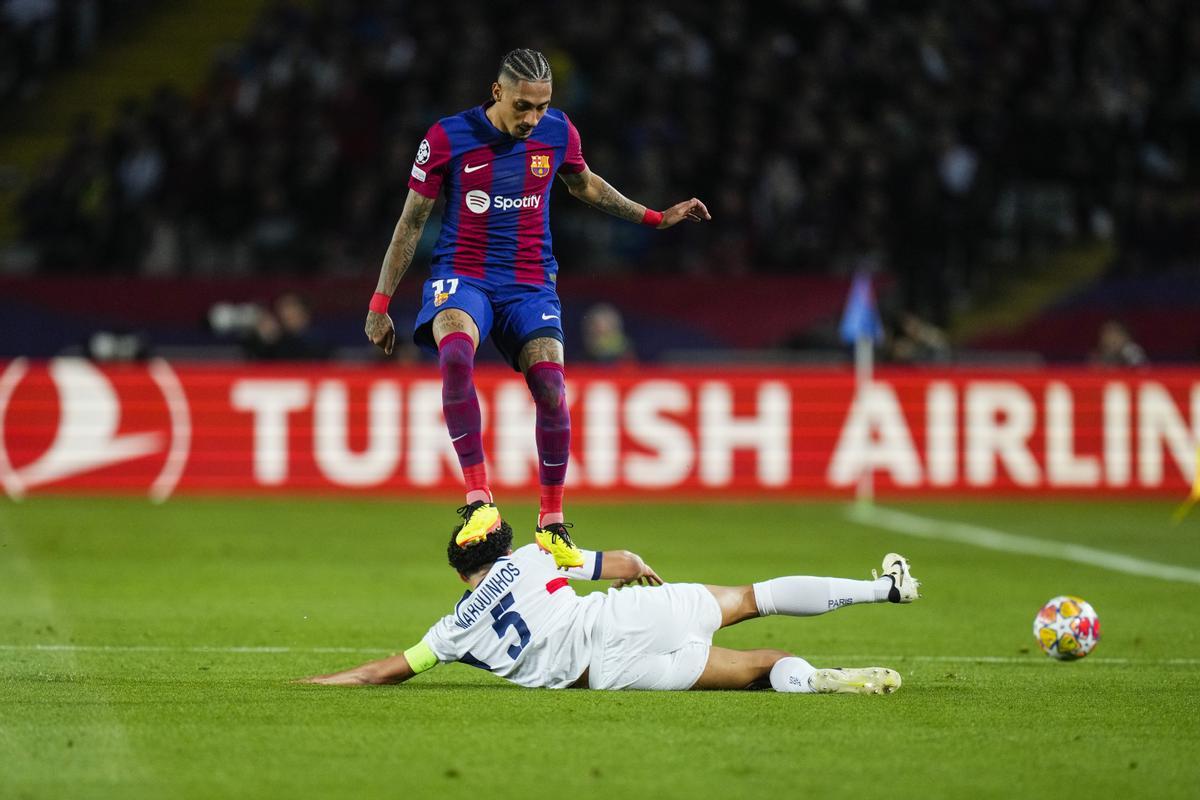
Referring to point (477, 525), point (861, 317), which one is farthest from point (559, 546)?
point (861, 317)

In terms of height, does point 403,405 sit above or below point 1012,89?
below

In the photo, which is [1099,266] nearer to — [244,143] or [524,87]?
[244,143]

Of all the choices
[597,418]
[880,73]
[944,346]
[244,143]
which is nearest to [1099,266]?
[944,346]

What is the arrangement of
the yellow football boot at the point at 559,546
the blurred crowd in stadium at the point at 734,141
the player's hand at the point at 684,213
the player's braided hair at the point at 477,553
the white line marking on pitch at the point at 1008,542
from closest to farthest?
the player's braided hair at the point at 477,553, the yellow football boot at the point at 559,546, the player's hand at the point at 684,213, the white line marking on pitch at the point at 1008,542, the blurred crowd in stadium at the point at 734,141

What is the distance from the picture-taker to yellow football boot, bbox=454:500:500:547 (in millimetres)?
8273

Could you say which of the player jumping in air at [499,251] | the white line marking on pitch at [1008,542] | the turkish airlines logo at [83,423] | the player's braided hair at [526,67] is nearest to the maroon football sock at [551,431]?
the player jumping in air at [499,251]

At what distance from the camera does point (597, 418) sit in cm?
2109


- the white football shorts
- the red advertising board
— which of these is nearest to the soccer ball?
the white football shorts

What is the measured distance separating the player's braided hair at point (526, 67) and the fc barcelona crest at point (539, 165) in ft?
1.51

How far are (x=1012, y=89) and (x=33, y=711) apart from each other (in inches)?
782

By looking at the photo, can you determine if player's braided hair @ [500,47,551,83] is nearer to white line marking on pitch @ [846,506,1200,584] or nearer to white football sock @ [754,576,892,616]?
white football sock @ [754,576,892,616]

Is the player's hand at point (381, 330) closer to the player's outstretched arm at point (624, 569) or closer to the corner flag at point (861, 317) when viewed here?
the player's outstretched arm at point (624, 569)

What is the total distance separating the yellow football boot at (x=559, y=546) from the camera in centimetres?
893

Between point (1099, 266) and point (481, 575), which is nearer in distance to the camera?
point (481, 575)
